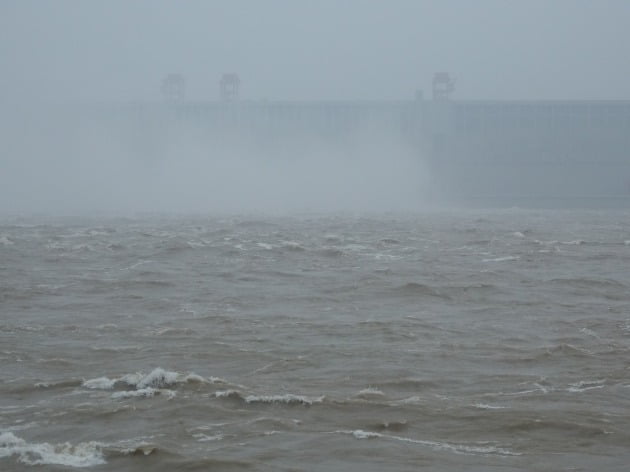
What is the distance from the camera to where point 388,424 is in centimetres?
694

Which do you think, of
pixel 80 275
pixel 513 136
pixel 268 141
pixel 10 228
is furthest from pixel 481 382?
pixel 268 141

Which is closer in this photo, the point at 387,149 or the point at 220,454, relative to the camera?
the point at 220,454

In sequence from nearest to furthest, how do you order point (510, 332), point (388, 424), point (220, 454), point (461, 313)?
point (220, 454) < point (388, 424) < point (510, 332) < point (461, 313)

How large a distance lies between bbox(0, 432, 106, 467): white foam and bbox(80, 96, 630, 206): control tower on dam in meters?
47.9

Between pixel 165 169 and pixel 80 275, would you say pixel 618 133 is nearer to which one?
pixel 165 169

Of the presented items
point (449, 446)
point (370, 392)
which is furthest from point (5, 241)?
point (449, 446)

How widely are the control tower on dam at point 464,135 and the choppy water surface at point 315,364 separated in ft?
120

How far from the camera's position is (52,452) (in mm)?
6293

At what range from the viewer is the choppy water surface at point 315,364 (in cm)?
639

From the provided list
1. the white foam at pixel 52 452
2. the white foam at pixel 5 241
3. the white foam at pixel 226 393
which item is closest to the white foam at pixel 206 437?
the white foam at pixel 52 452

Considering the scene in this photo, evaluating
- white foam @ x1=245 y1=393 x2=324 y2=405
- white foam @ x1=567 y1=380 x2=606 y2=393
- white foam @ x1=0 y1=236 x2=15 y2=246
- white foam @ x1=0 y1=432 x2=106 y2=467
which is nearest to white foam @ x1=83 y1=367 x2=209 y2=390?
white foam @ x1=245 y1=393 x2=324 y2=405

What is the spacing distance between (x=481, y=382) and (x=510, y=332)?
247 centimetres

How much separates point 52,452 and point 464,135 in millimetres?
53069

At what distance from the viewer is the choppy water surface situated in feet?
21.0
